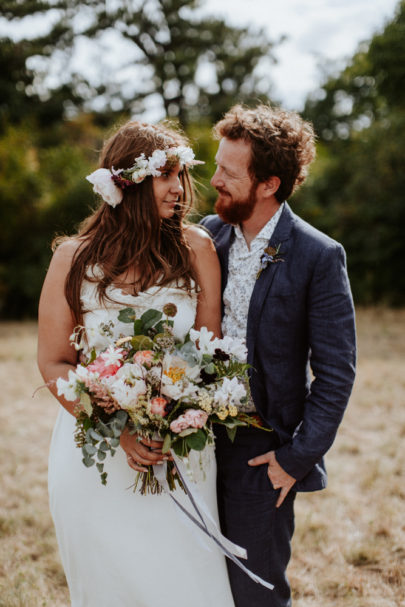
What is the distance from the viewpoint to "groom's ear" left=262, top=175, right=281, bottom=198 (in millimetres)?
2729

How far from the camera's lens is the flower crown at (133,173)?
2486 mm

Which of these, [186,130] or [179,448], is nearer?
[179,448]

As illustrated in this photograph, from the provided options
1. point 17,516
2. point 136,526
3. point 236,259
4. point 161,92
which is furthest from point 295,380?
point 161,92

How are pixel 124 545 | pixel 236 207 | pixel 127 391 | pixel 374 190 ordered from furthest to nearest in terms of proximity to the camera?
1. pixel 374 190
2. pixel 236 207
3. pixel 124 545
4. pixel 127 391

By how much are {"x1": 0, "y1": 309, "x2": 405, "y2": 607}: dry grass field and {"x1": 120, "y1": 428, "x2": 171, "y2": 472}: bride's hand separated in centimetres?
155

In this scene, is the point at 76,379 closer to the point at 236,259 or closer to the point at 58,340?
Answer: the point at 58,340

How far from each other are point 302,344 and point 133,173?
1150mm

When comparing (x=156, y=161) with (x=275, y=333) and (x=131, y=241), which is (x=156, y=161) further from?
(x=275, y=333)

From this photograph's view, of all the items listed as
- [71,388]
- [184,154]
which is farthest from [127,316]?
[184,154]

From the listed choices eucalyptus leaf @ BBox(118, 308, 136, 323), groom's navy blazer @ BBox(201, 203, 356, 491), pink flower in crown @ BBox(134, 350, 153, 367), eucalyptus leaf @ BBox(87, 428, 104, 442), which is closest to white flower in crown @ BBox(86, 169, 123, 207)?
eucalyptus leaf @ BBox(118, 308, 136, 323)

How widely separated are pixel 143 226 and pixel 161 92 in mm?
22125

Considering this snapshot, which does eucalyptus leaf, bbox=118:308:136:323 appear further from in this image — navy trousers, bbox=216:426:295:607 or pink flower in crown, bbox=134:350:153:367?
navy trousers, bbox=216:426:295:607

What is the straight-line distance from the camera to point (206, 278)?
2.75 meters

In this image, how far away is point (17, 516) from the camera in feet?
13.5
